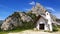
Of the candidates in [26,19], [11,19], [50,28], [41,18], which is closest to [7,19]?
[11,19]

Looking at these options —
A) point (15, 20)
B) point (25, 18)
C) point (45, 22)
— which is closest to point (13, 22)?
point (15, 20)

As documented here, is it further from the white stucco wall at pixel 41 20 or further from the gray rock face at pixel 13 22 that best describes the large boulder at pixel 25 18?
the white stucco wall at pixel 41 20

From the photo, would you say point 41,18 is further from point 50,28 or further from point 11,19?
point 11,19

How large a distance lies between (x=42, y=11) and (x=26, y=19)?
230 inches

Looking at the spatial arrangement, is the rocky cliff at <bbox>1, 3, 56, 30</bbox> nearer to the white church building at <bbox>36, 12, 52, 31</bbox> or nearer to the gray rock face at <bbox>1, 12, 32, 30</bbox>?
the gray rock face at <bbox>1, 12, 32, 30</bbox>

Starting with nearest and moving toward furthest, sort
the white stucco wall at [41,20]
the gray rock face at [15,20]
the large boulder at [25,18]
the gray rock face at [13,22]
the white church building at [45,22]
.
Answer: the white church building at [45,22], the white stucco wall at [41,20], the gray rock face at [13,22], the gray rock face at [15,20], the large boulder at [25,18]

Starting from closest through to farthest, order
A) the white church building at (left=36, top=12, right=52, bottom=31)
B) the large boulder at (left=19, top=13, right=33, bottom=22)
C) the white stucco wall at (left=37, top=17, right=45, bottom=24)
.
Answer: the white church building at (left=36, top=12, right=52, bottom=31)
the white stucco wall at (left=37, top=17, right=45, bottom=24)
the large boulder at (left=19, top=13, right=33, bottom=22)

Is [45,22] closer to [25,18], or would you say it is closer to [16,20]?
[25,18]

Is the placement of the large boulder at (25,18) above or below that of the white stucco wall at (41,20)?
above

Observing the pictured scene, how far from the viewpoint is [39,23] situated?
2014 centimetres

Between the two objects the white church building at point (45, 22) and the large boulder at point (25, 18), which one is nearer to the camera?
the white church building at point (45, 22)

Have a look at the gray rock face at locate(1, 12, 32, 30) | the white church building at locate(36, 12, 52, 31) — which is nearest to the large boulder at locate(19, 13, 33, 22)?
the gray rock face at locate(1, 12, 32, 30)

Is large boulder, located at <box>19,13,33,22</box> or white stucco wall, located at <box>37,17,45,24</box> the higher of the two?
large boulder, located at <box>19,13,33,22</box>

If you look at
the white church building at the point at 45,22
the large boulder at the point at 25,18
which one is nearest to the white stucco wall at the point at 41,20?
the white church building at the point at 45,22
